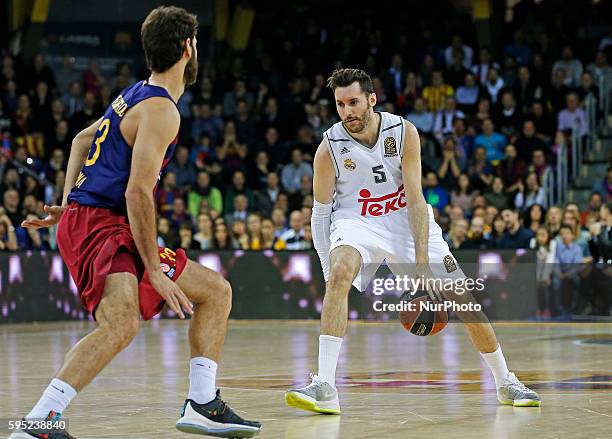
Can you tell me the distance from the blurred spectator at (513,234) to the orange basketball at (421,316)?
361 inches

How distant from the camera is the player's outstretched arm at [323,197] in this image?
8.32 meters

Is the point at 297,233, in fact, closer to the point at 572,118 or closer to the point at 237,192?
the point at 237,192

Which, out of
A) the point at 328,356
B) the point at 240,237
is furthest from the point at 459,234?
the point at 328,356

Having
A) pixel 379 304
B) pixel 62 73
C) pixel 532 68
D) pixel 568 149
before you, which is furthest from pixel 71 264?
pixel 62 73

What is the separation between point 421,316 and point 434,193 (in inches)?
440

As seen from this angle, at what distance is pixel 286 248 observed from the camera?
714 inches

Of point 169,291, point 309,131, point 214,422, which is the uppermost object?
point 309,131

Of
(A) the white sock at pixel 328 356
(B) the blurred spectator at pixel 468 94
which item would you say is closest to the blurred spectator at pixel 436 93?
(B) the blurred spectator at pixel 468 94

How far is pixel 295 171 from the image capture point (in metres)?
20.6

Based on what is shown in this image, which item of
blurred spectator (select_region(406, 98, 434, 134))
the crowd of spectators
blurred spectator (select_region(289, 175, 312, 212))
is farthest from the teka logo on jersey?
blurred spectator (select_region(406, 98, 434, 134))

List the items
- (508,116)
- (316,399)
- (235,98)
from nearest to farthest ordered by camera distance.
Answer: (316,399)
(508,116)
(235,98)

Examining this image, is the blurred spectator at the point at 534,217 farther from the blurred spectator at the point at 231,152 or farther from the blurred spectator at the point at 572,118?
the blurred spectator at the point at 231,152

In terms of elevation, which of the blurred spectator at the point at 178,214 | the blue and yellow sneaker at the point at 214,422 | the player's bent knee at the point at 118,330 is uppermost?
the blurred spectator at the point at 178,214

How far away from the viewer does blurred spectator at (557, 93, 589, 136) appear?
20.8 m
